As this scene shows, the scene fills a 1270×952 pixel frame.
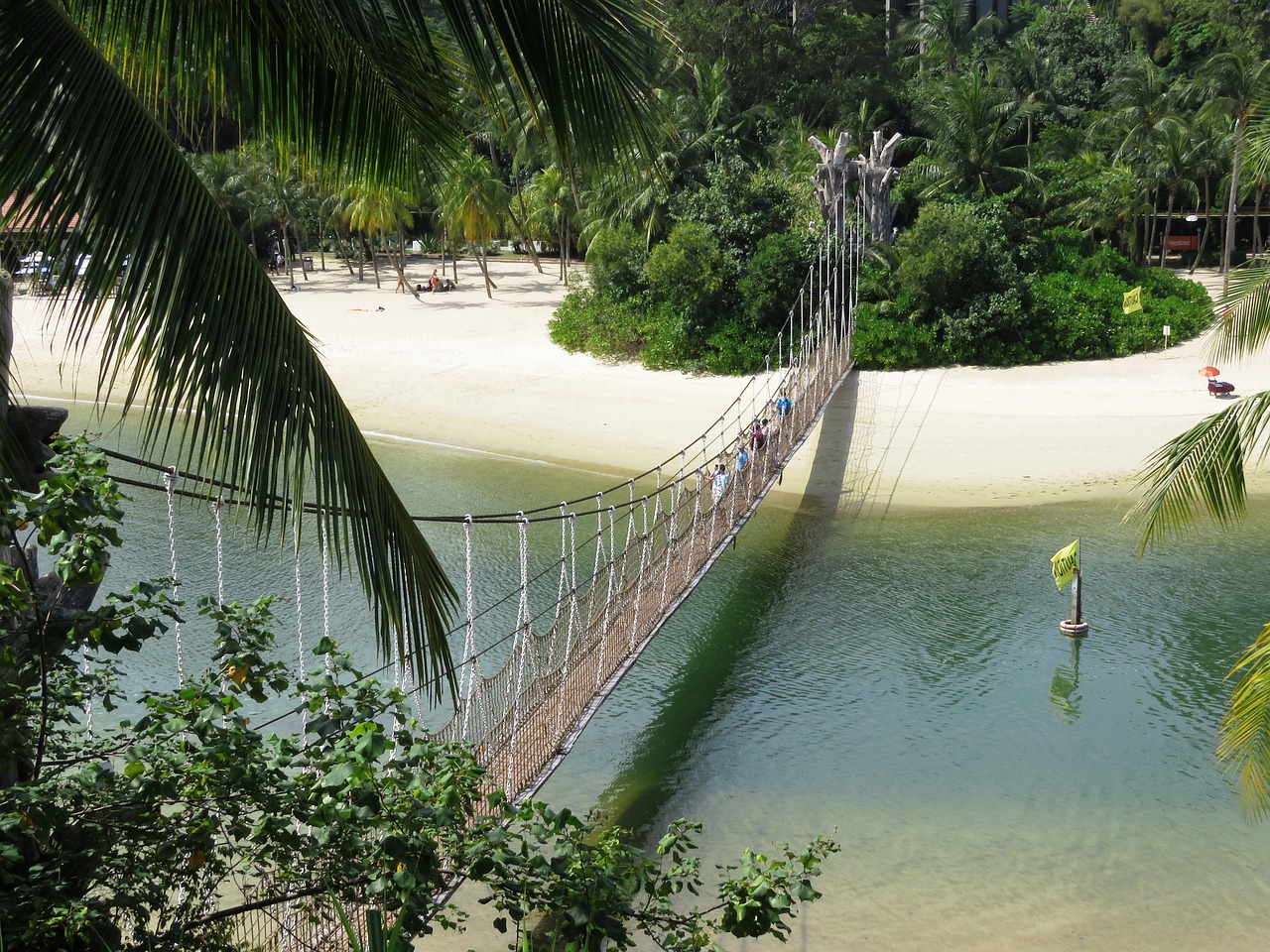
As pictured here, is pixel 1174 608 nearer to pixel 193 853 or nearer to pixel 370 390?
pixel 193 853

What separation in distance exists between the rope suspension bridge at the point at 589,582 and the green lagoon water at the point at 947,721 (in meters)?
0.76

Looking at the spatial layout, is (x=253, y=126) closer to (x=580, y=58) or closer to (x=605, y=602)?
(x=580, y=58)

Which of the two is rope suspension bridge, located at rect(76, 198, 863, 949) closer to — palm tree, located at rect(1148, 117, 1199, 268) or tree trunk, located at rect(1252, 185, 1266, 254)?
palm tree, located at rect(1148, 117, 1199, 268)

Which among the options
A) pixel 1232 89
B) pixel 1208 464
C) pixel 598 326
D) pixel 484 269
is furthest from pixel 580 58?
pixel 1232 89

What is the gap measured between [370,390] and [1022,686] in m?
11.1

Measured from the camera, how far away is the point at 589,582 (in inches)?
416

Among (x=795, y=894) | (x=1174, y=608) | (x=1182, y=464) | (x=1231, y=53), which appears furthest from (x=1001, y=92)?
(x=795, y=894)

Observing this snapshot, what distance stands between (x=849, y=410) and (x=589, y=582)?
6.42 meters

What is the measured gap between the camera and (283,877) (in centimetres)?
224

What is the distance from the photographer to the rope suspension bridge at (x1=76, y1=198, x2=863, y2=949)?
17.2ft

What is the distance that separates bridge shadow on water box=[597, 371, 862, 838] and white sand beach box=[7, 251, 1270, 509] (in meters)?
0.23

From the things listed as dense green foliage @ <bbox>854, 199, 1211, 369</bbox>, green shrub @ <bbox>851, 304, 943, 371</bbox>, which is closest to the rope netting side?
green shrub @ <bbox>851, 304, 943, 371</bbox>

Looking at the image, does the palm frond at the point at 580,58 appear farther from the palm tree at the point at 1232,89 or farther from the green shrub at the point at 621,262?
the palm tree at the point at 1232,89

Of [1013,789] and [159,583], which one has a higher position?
[159,583]
